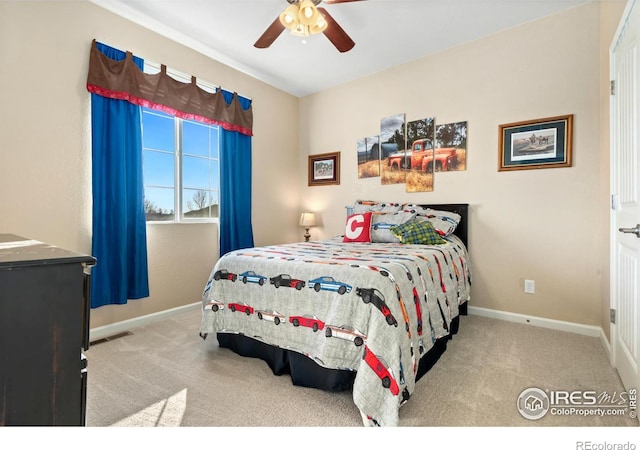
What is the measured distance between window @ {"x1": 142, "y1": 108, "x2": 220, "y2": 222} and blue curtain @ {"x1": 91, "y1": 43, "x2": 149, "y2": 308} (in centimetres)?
20

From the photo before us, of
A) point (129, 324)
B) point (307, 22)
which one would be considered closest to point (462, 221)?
point (307, 22)

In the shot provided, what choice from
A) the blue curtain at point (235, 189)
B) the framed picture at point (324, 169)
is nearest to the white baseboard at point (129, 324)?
the blue curtain at point (235, 189)

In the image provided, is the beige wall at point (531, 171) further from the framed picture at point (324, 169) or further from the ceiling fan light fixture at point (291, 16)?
the ceiling fan light fixture at point (291, 16)

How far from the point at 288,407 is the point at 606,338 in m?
2.39

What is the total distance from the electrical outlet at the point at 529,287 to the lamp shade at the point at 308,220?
2.48m

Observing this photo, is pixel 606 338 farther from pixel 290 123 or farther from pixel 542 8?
pixel 290 123

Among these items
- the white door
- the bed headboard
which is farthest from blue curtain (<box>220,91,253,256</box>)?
the white door

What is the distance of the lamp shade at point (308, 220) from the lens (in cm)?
428

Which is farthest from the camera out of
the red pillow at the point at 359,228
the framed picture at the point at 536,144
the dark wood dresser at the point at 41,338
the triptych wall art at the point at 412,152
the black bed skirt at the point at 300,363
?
the triptych wall art at the point at 412,152

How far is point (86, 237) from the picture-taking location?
101 inches

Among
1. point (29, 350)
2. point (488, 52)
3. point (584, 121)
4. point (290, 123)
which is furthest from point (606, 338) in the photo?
point (290, 123)

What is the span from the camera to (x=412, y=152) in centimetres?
356

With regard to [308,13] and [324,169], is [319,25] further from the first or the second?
[324,169]

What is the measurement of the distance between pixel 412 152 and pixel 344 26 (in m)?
1.44
